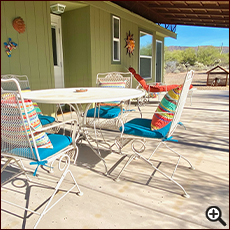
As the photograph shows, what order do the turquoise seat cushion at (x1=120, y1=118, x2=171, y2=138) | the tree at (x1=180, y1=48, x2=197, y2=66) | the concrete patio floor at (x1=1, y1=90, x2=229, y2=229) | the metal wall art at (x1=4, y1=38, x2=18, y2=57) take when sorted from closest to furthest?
the concrete patio floor at (x1=1, y1=90, x2=229, y2=229), the turquoise seat cushion at (x1=120, y1=118, x2=171, y2=138), the metal wall art at (x1=4, y1=38, x2=18, y2=57), the tree at (x1=180, y1=48, x2=197, y2=66)

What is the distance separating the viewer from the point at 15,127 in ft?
4.71

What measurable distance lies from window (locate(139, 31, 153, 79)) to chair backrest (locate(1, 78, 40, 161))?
7.05m

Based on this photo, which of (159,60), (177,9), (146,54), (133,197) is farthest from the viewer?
(159,60)

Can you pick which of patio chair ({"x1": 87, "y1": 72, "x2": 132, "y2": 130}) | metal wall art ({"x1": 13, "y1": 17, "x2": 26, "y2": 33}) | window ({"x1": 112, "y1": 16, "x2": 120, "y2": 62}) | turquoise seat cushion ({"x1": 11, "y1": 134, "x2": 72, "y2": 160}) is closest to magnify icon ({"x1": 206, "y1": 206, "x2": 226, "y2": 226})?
patio chair ({"x1": 87, "y1": 72, "x2": 132, "y2": 130})

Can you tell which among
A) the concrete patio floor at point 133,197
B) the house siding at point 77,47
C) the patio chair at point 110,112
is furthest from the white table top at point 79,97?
the house siding at point 77,47

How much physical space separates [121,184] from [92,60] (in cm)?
379

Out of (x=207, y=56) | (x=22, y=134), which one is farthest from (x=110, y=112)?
(x=207, y=56)

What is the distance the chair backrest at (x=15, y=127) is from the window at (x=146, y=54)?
23.1ft

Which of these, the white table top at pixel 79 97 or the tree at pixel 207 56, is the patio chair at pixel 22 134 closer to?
the white table top at pixel 79 97

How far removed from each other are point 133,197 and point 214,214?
2.00 ft

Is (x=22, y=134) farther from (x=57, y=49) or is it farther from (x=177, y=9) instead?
(x=177, y=9)

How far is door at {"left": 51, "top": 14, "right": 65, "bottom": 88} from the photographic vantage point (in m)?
5.23

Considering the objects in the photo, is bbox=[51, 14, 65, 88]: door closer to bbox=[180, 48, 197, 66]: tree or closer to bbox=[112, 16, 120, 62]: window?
bbox=[112, 16, 120, 62]: window

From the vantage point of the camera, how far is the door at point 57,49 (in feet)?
17.2
